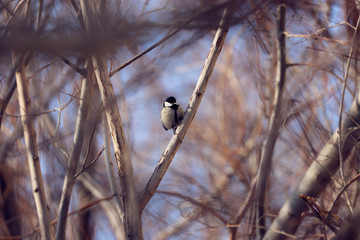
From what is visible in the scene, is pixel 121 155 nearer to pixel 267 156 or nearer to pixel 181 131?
pixel 181 131

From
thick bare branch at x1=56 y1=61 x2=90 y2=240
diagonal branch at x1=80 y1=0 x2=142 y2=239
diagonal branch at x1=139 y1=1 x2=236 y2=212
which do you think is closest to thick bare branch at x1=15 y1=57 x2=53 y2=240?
thick bare branch at x1=56 y1=61 x2=90 y2=240

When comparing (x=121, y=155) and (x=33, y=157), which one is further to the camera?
(x=33, y=157)

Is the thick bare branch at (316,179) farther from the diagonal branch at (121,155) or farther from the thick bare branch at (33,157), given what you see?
the thick bare branch at (33,157)

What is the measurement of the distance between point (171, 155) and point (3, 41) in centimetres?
191

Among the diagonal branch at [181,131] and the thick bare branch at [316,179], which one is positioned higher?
the diagonal branch at [181,131]

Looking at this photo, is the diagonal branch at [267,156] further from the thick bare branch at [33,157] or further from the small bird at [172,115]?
the thick bare branch at [33,157]

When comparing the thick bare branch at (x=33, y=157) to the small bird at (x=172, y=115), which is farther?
the small bird at (x=172, y=115)

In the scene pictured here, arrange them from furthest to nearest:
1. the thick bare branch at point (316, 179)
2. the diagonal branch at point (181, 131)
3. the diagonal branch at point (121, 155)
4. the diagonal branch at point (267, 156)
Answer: the diagonal branch at point (267, 156) < the thick bare branch at point (316, 179) < the diagonal branch at point (181, 131) < the diagonal branch at point (121, 155)

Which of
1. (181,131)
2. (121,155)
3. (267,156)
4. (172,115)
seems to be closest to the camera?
(121,155)

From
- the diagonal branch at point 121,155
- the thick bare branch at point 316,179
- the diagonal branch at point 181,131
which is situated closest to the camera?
the diagonal branch at point 121,155

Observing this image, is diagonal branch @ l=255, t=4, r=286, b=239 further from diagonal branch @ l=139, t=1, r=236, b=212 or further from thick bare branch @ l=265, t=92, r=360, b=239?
diagonal branch @ l=139, t=1, r=236, b=212

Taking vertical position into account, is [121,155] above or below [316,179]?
above

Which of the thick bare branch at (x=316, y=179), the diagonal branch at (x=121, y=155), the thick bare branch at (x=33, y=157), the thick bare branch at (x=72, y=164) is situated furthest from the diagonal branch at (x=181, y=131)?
the thick bare branch at (x=316, y=179)

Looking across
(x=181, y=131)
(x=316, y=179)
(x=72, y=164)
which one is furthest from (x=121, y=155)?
(x=316, y=179)
